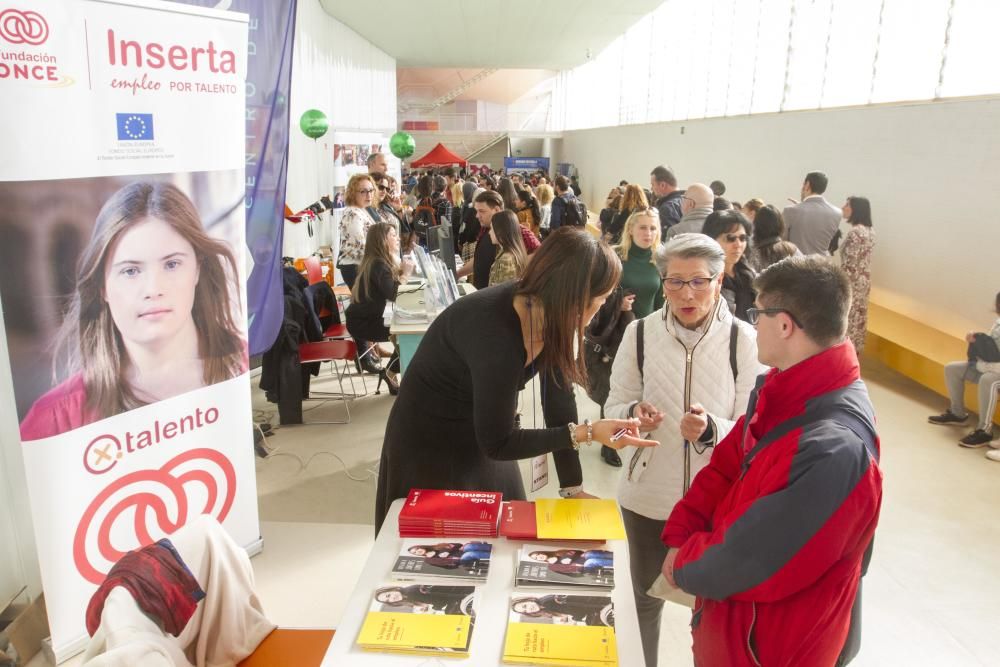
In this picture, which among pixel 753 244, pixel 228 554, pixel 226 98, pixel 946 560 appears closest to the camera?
pixel 228 554

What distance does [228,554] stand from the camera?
175 centimetres

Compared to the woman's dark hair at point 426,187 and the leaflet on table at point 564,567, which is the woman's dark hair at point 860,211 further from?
the leaflet on table at point 564,567

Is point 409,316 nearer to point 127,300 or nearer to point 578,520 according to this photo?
point 127,300

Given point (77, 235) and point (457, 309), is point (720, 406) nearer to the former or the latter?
point (457, 309)

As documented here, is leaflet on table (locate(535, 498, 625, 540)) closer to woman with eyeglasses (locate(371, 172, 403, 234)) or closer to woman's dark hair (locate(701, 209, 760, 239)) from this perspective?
woman's dark hair (locate(701, 209, 760, 239))

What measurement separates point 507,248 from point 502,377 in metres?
2.97

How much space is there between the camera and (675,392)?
1964mm

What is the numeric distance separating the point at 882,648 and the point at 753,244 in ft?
8.11

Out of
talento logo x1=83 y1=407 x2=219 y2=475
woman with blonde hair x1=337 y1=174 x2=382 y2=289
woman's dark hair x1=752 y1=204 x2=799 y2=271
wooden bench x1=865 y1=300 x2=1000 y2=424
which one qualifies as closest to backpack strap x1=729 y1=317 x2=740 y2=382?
talento logo x1=83 y1=407 x2=219 y2=475

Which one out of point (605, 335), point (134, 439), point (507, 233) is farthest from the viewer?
point (507, 233)

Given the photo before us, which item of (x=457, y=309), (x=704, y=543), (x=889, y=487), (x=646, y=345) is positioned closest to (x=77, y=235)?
(x=457, y=309)

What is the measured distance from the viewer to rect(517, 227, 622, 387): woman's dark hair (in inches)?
65.6

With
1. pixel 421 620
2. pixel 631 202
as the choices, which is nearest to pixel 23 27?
pixel 421 620

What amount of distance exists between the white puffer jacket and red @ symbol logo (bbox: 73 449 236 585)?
1607 millimetres
